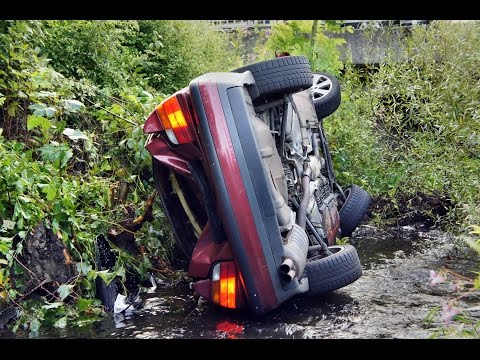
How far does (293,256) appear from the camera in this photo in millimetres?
3684

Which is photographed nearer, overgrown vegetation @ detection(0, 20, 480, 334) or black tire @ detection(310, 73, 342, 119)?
overgrown vegetation @ detection(0, 20, 480, 334)

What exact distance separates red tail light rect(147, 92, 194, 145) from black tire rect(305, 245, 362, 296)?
1162 millimetres

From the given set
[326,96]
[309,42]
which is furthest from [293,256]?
[309,42]

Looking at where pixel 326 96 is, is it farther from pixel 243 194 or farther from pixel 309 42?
pixel 309 42

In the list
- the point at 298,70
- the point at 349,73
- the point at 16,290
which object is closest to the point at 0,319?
the point at 16,290

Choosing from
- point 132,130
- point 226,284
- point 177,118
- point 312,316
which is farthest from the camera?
point 132,130

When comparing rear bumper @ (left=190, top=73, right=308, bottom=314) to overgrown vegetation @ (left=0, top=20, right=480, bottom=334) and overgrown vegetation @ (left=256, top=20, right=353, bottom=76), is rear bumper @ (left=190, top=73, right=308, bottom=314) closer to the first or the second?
overgrown vegetation @ (left=0, top=20, right=480, bottom=334)

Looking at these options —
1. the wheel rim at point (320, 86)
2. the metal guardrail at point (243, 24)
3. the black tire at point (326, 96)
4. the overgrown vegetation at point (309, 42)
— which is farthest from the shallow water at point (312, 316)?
the metal guardrail at point (243, 24)

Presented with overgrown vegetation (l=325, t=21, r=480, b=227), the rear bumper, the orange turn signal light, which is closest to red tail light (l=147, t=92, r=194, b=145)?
the orange turn signal light

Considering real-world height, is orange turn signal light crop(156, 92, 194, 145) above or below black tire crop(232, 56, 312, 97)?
below

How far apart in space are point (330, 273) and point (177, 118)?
1405mm

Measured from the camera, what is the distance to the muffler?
3619mm

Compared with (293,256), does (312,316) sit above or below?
below

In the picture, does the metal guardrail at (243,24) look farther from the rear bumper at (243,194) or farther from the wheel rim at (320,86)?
the rear bumper at (243,194)
